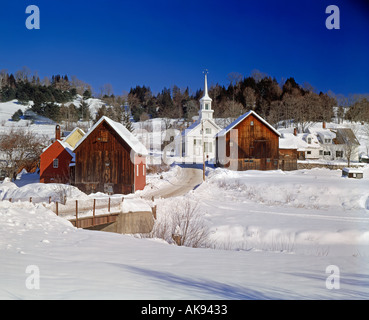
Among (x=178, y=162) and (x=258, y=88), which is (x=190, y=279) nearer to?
(x=178, y=162)

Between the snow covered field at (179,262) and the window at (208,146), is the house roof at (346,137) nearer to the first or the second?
the window at (208,146)

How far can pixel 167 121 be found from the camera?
287 ft

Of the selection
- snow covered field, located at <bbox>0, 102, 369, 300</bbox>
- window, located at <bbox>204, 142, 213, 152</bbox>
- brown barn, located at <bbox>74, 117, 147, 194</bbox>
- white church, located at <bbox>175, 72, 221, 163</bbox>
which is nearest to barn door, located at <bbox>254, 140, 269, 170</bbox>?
white church, located at <bbox>175, 72, 221, 163</bbox>

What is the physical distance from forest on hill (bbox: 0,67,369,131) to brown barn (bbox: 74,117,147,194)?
4166 centimetres

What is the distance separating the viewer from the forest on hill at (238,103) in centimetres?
8425

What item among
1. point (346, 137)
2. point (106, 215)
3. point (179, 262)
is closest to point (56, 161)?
point (106, 215)

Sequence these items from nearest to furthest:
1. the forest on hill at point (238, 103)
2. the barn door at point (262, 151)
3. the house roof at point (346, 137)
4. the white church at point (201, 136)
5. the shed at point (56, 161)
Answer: the shed at point (56, 161), the barn door at point (262, 151), the white church at point (201, 136), the house roof at point (346, 137), the forest on hill at point (238, 103)

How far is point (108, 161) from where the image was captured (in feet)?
95.5

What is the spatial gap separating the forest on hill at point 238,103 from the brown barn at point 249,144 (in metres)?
37.7

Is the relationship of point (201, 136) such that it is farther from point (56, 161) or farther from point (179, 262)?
point (179, 262)

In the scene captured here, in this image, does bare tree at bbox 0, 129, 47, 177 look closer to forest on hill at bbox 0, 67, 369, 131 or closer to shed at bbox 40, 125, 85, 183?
shed at bbox 40, 125, 85, 183

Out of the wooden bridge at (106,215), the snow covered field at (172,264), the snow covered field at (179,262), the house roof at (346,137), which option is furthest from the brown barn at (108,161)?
the house roof at (346,137)

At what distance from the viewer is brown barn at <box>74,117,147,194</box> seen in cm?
2856
